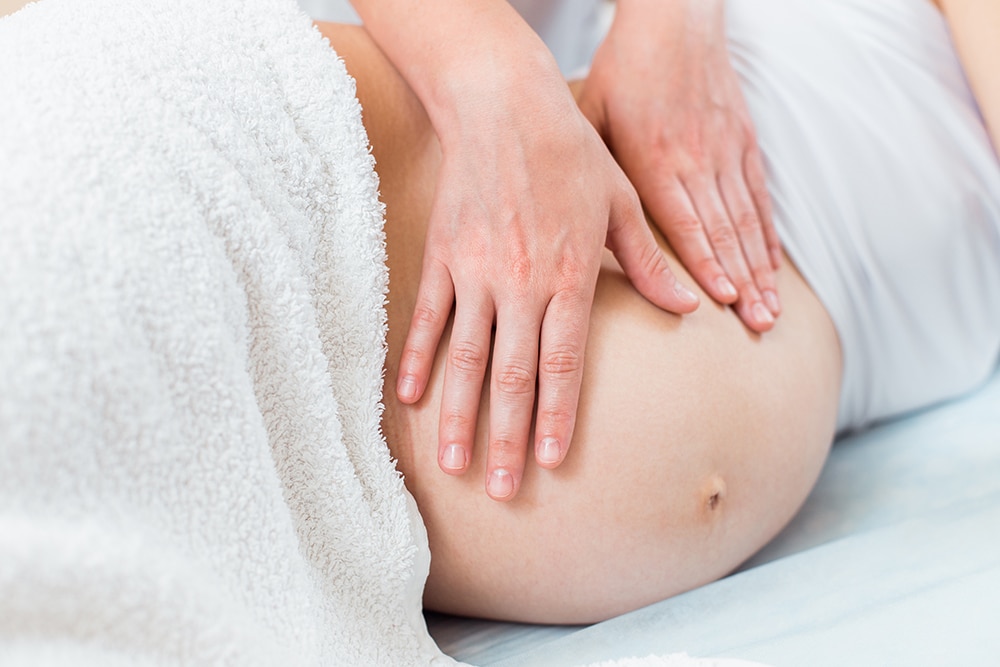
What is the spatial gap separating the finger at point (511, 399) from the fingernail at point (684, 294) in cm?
15

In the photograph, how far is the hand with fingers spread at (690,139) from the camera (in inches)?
31.5

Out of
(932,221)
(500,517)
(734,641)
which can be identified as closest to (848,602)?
(734,641)

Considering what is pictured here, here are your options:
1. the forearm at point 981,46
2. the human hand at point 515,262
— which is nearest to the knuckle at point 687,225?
the human hand at point 515,262

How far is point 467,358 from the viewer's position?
63 centimetres

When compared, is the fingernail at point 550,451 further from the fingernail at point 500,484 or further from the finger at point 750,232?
the finger at point 750,232

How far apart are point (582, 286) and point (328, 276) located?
19cm

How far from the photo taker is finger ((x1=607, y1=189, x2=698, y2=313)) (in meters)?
0.71

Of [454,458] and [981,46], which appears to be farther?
[981,46]

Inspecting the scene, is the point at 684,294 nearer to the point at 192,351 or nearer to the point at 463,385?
the point at 463,385

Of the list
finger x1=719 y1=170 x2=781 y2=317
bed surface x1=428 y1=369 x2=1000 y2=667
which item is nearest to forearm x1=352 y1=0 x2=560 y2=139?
finger x1=719 y1=170 x2=781 y2=317

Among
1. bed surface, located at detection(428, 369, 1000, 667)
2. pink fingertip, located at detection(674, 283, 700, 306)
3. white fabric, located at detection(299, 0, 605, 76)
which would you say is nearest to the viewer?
bed surface, located at detection(428, 369, 1000, 667)

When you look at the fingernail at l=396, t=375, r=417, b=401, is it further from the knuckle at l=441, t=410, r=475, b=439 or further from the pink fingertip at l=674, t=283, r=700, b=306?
the pink fingertip at l=674, t=283, r=700, b=306

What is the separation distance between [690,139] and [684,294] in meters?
0.21

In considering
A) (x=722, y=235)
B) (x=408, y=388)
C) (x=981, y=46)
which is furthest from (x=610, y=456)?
(x=981, y=46)
